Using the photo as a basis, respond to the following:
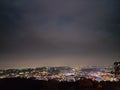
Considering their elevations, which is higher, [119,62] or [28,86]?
[119,62]

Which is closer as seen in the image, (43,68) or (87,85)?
(87,85)

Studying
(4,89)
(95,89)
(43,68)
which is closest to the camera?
(95,89)

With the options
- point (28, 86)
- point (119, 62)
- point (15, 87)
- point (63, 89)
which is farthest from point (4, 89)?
point (119, 62)

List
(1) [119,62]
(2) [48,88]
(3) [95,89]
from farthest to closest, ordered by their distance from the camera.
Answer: (1) [119,62] → (3) [95,89] → (2) [48,88]

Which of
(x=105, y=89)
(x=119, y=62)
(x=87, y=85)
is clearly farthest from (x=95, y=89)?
(x=119, y=62)

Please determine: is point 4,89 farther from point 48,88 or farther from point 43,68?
point 43,68

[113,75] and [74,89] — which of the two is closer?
[74,89]

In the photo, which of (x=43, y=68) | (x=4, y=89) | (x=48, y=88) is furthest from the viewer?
(x=43, y=68)

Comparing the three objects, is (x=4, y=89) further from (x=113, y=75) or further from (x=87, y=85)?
(x=113, y=75)

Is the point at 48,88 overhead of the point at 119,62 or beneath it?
beneath

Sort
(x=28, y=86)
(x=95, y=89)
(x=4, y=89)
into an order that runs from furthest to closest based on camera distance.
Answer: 1. (x=28, y=86)
2. (x=4, y=89)
3. (x=95, y=89)
